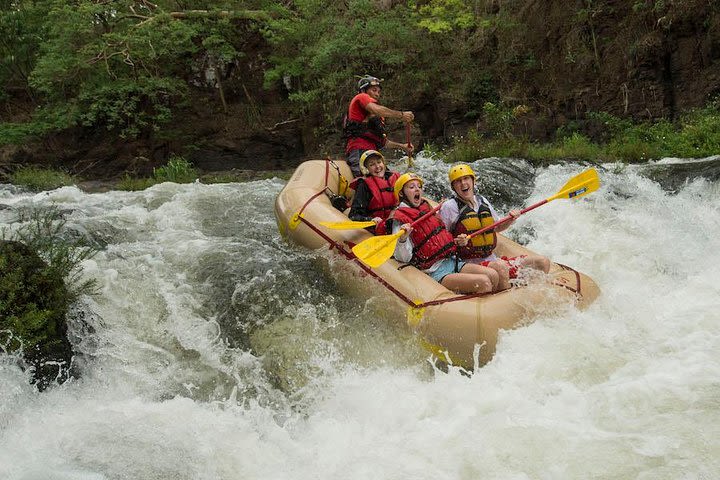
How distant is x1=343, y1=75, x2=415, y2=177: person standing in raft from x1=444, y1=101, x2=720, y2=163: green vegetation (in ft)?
8.55

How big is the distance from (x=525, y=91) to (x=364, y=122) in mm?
5503

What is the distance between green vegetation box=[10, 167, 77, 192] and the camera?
9766 millimetres

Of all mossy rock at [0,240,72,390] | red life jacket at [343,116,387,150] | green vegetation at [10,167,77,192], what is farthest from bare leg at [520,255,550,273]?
green vegetation at [10,167,77,192]

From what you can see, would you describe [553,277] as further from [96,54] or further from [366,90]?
[96,54]

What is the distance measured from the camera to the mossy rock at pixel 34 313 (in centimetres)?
324

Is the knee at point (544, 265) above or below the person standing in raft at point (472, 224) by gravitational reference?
below

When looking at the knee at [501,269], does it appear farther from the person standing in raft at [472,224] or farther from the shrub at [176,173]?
the shrub at [176,173]

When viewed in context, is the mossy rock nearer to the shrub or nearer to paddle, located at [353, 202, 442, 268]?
paddle, located at [353, 202, 442, 268]

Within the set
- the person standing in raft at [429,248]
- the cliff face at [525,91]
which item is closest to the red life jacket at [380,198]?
the person standing in raft at [429,248]

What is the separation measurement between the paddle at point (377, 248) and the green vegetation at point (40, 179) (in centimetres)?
740

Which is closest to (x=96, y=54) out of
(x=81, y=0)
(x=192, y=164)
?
(x=81, y=0)

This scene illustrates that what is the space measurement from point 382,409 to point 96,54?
10375 mm

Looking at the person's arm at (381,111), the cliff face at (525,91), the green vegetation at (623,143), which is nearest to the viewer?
the person's arm at (381,111)

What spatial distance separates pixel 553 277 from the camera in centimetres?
372
